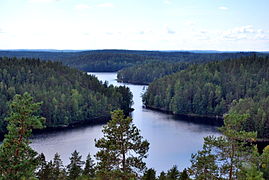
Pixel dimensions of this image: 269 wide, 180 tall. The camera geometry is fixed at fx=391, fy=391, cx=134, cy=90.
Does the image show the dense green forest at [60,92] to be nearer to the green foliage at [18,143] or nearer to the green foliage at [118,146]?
the green foliage at [118,146]

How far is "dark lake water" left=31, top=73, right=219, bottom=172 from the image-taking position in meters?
51.6

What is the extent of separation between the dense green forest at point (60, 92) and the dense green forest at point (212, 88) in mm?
12779

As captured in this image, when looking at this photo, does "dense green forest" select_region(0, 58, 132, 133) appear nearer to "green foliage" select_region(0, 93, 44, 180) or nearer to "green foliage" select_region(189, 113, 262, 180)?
"green foliage" select_region(0, 93, 44, 180)

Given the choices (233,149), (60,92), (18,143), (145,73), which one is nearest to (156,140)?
(60,92)

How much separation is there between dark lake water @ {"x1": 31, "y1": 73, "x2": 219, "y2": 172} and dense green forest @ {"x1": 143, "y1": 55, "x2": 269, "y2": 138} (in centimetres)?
1338

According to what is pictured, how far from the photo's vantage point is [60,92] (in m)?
89.3

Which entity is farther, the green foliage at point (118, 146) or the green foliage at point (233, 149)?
the green foliage at point (118, 146)

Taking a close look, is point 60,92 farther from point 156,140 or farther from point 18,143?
point 18,143

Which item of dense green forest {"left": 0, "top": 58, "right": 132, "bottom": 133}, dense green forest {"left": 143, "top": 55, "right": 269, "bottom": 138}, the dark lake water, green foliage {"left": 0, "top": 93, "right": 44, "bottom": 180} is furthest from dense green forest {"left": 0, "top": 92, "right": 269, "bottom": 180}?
dense green forest {"left": 143, "top": 55, "right": 269, "bottom": 138}

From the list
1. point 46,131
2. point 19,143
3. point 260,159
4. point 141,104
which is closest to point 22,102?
point 19,143

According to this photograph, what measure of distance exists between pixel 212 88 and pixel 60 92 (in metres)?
40.1

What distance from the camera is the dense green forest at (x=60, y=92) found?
8156 centimetres

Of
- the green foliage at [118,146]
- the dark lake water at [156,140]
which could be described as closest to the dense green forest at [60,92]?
the dark lake water at [156,140]

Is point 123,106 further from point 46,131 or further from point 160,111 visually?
point 46,131
